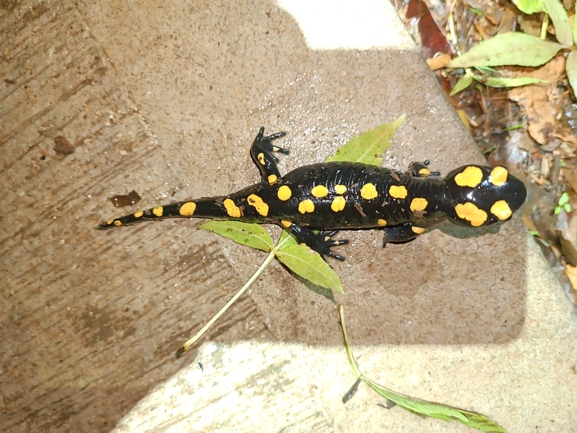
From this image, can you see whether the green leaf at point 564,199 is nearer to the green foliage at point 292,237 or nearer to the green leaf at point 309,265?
the green foliage at point 292,237

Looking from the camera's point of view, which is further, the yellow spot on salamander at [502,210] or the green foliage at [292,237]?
the green foliage at [292,237]

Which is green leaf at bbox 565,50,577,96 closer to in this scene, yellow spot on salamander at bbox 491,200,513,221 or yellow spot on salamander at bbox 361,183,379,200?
yellow spot on salamander at bbox 491,200,513,221

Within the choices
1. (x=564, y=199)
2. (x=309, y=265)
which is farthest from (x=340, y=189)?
(x=564, y=199)

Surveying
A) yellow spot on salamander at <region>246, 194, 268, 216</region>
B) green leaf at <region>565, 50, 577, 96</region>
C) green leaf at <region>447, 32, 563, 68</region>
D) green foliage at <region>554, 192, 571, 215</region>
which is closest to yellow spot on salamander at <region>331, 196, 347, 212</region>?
yellow spot on salamander at <region>246, 194, 268, 216</region>

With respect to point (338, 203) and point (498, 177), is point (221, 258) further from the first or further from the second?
point (498, 177)

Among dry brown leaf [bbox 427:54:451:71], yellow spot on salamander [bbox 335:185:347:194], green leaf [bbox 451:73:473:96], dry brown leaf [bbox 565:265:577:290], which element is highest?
dry brown leaf [bbox 427:54:451:71]

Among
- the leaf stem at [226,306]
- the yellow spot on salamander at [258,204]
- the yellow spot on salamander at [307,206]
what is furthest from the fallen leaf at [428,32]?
the leaf stem at [226,306]
